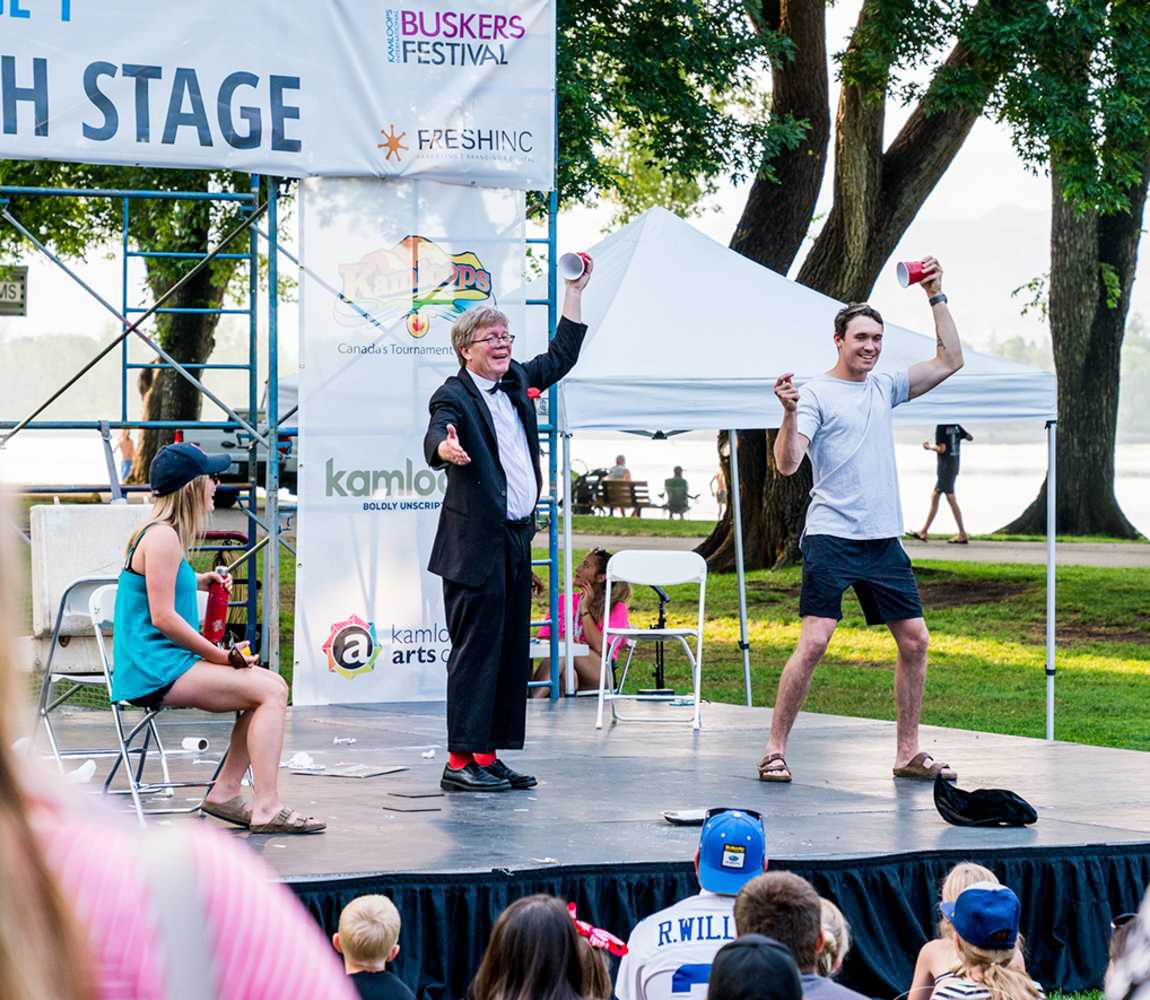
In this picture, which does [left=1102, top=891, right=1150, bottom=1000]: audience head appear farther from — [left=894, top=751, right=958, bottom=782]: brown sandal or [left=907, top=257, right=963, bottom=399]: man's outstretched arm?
[left=894, top=751, right=958, bottom=782]: brown sandal

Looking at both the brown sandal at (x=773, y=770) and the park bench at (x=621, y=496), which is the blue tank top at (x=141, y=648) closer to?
the brown sandal at (x=773, y=770)

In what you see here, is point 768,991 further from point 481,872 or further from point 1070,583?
point 1070,583

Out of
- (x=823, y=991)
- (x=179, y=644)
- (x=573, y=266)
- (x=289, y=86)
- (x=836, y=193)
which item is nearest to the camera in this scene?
(x=823, y=991)

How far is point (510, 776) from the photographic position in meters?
6.93

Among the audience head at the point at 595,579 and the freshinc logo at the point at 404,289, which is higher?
the freshinc logo at the point at 404,289

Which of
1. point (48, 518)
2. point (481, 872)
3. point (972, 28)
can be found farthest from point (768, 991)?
point (972, 28)

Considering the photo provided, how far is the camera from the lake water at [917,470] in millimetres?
19000

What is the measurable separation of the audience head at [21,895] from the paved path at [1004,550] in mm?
19414

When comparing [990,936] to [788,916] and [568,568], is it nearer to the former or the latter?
[788,916]

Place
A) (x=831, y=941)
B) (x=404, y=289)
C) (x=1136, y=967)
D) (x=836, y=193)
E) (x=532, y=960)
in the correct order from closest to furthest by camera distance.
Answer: (x=1136, y=967)
(x=532, y=960)
(x=831, y=941)
(x=404, y=289)
(x=836, y=193)

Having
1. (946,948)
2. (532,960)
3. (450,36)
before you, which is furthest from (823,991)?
(450,36)

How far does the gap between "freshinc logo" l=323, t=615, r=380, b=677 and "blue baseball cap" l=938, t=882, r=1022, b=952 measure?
5.81 metres

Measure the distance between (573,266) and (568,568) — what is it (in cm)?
223

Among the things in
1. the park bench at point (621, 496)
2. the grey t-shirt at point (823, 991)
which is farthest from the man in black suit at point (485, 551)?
the park bench at point (621, 496)
